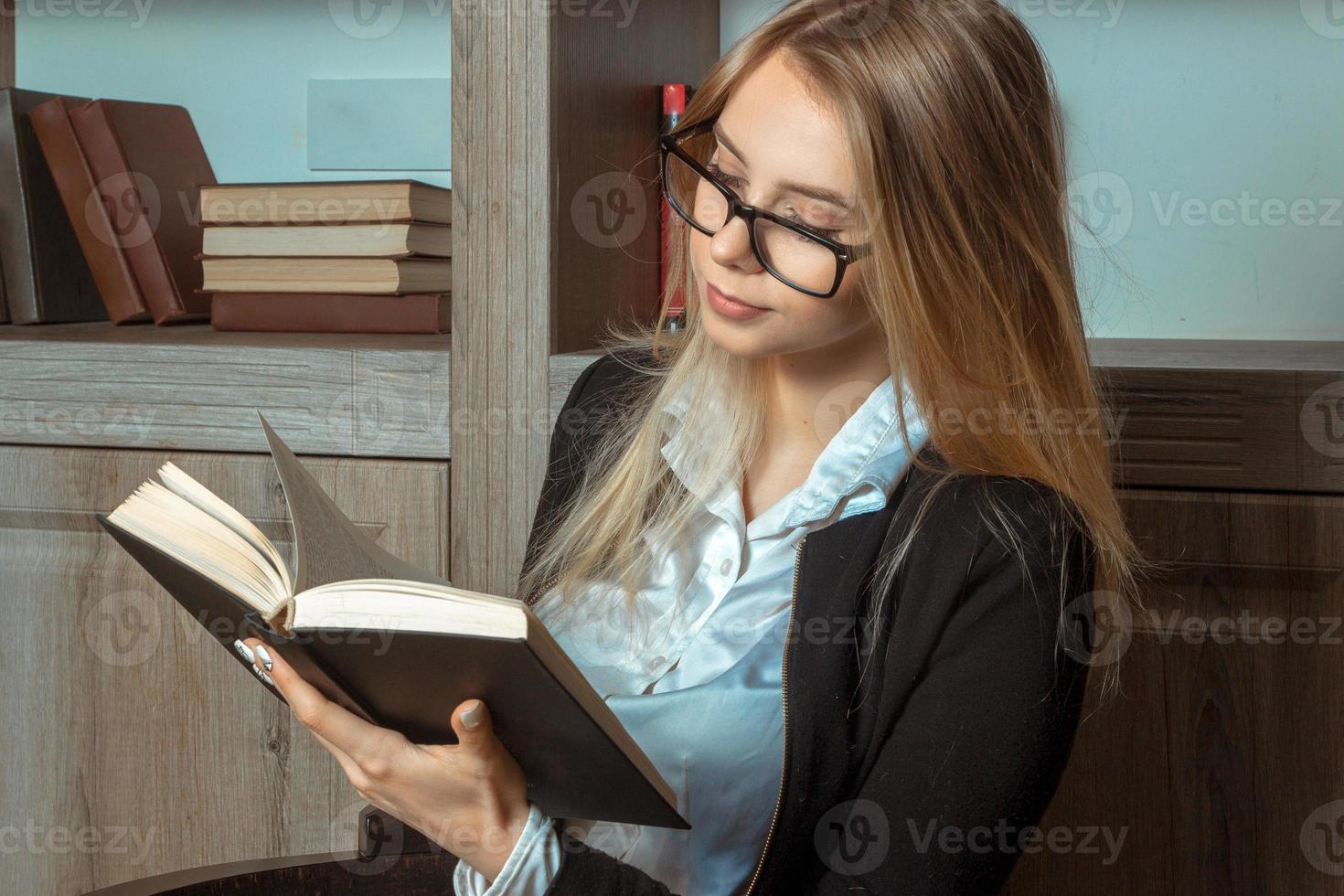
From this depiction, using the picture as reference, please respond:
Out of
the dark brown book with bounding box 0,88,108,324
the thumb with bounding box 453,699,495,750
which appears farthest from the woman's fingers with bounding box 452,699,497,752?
the dark brown book with bounding box 0,88,108,324

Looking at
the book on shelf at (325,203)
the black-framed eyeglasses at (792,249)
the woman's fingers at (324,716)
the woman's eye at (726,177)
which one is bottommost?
the woman's fingers at (324,716)

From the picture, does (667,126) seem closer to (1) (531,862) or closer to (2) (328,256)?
(2) (328,256)

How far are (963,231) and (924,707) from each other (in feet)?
1.06

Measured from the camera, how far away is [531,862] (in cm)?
72

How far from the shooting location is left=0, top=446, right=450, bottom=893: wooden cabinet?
1294mm

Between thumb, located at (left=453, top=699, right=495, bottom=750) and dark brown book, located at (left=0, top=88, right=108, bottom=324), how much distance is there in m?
1.08

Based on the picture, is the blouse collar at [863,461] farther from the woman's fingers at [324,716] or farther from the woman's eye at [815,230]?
the woman's fingers at [324,716]

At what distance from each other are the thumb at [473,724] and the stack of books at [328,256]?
2.39 feet

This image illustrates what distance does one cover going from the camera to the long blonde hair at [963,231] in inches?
31.3

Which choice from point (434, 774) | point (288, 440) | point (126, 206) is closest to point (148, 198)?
point (126, 206)

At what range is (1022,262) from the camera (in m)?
0.87

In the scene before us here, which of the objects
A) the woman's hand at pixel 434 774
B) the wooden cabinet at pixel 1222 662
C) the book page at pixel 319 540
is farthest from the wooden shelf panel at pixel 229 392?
the wooden cabinet at pixel 1222 662

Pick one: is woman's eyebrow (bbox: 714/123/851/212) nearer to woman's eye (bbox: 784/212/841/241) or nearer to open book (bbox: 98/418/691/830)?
woman's eye (bbox: 784/212/841/241)

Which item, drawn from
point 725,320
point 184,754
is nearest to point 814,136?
point 725,320
